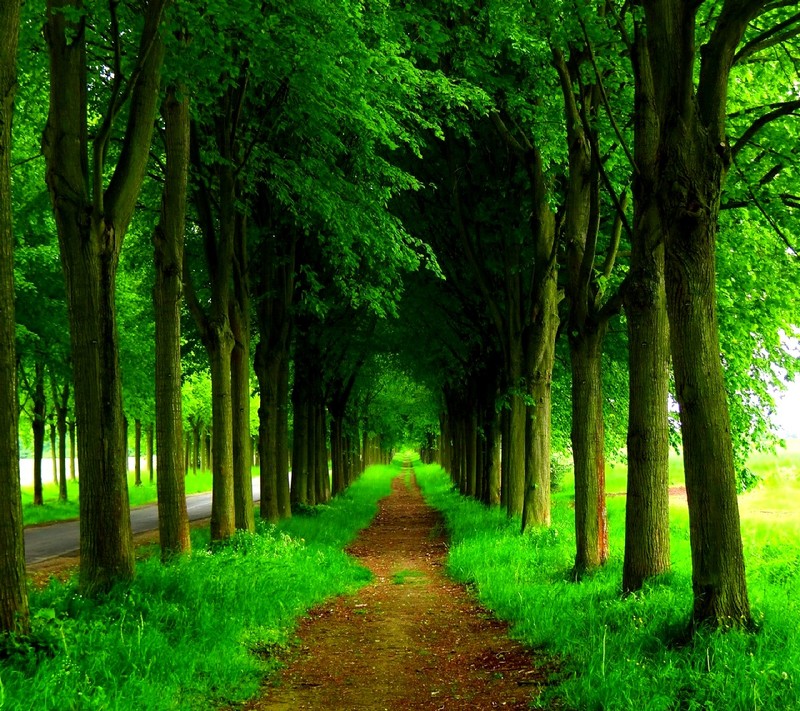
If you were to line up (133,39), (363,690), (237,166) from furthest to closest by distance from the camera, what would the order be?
(237,166)
(133,39)
(363,690)

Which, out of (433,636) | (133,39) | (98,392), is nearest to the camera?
(98,392)

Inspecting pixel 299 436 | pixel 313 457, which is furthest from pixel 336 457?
pixel 299 436

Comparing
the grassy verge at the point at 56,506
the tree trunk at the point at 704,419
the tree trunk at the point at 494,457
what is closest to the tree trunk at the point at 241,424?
the grassy verge at the point at 56,506

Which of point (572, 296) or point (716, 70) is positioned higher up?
point (716, 70)

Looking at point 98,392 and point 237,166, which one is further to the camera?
point 237,166

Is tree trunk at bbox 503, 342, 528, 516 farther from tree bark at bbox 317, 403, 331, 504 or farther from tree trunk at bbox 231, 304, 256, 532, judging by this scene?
tree bark at bbox 317, 403, 331, 504

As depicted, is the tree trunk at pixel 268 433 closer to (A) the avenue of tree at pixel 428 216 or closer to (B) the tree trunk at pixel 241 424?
(A) the avenue of tree at pixel 428 216

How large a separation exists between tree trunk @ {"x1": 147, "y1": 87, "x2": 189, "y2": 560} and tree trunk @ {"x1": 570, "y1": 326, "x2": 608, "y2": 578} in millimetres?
5260

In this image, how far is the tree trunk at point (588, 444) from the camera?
943 centimetres

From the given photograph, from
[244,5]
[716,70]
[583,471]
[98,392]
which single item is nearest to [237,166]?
[244,5]

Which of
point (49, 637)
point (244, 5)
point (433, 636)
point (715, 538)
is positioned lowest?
point (433, 636)

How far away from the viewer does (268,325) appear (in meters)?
15.8

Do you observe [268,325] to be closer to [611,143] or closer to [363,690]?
[611,143]

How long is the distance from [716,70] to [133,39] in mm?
6980
